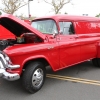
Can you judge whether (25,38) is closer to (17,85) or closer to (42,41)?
(42,41)

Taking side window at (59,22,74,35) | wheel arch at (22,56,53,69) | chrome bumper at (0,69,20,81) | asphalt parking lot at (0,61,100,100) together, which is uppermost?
side window at (59,22,74,35)

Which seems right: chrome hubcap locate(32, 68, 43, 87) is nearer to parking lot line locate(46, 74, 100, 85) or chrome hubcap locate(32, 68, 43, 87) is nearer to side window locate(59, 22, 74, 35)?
parking lot line locate(46, 74, 100, 85)

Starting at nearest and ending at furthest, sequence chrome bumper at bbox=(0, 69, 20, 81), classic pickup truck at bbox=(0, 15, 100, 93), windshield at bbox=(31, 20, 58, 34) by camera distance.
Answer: chrome bumper at bbox=(0, 69, 20, 81), classic pickup truck at bbox=(0, 15, 100, 93), windshield at bbox=(31, 20, 58, 34)

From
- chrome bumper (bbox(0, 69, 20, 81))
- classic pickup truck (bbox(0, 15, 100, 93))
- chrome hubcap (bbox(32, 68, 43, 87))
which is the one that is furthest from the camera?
chrome hubcap (bbox(32, 68, 43, 87))

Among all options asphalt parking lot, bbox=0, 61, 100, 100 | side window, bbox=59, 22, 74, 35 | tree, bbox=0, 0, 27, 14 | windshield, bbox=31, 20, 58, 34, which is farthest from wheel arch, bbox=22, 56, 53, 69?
tree, bbox=0, 0, 27, 14

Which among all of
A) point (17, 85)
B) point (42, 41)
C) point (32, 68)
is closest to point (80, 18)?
point (42, 41)

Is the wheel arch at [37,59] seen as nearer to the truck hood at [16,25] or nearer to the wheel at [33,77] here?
the wheel at [33,77]

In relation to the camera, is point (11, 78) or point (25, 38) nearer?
point (11, 78)

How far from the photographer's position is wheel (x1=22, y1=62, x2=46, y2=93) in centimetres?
389

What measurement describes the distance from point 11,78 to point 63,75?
2376 mm

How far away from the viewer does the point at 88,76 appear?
543cm

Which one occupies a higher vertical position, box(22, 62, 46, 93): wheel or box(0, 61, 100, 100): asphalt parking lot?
box(22, 62, 46, 93): wheel

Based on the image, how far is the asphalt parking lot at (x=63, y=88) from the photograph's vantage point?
3949 millimetres

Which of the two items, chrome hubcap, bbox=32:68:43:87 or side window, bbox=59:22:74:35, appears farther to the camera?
side window, bbox=59:22:74:35
